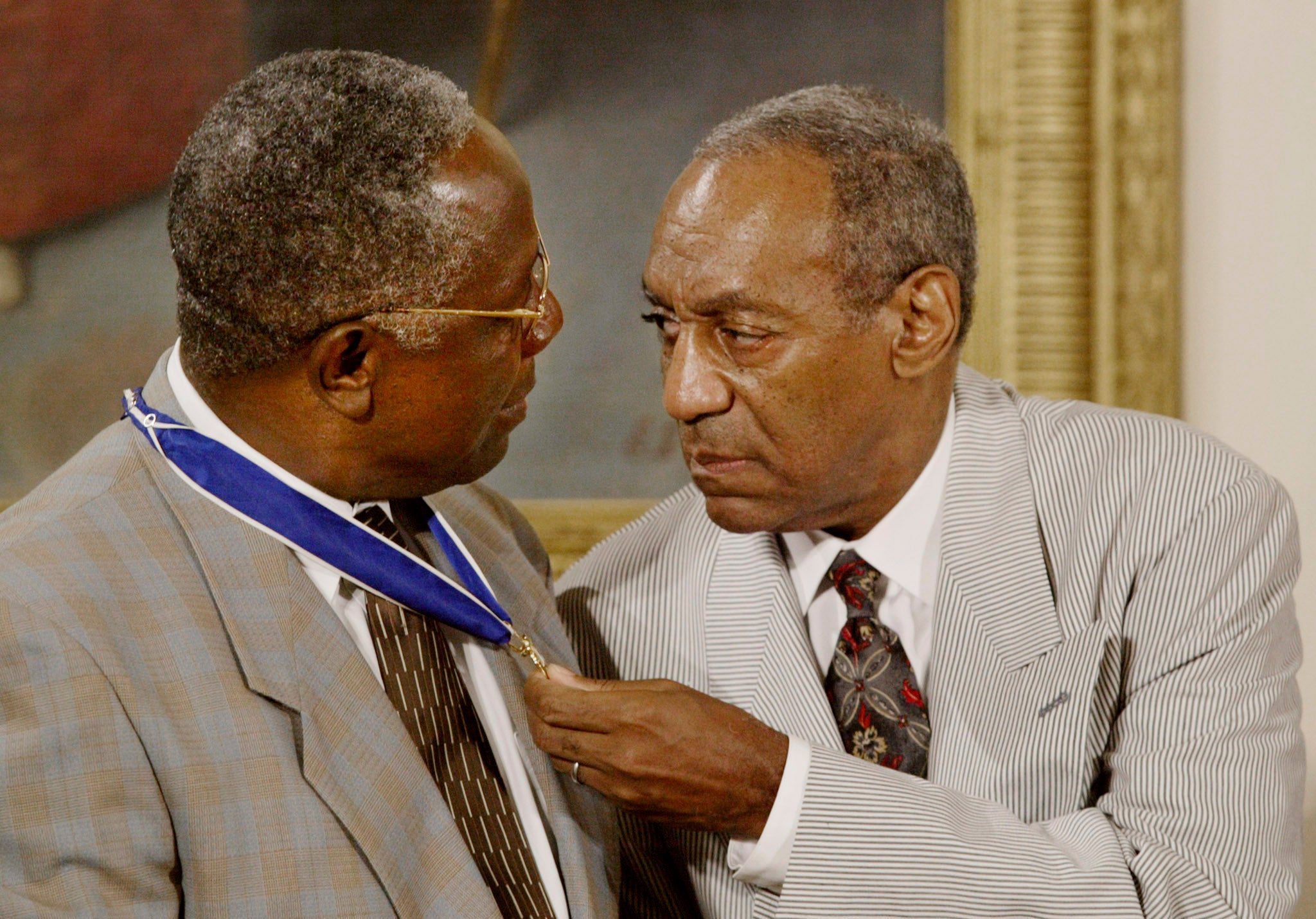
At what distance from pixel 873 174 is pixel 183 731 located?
110cm

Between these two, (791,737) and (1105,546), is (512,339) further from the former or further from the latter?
(1105,546)

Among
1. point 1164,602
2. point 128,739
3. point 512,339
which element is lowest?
point 1164,602

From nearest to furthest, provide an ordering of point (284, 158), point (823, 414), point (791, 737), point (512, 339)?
point (284, 158) → point (512, 339) → point (791, 737) → point (823, 414)

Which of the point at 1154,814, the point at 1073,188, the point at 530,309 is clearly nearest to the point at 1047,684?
the point at 1154,814

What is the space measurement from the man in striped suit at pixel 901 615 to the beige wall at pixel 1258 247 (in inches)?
32.4

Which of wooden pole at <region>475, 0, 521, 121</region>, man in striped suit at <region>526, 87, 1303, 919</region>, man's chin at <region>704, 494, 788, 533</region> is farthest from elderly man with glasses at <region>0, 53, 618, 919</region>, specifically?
wooden pole at <region>475, 0, 521, 121</region>

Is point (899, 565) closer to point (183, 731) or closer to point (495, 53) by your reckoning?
point (183, 731)

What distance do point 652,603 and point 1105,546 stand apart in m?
0.63

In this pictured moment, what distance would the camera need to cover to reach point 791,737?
1.65 meters

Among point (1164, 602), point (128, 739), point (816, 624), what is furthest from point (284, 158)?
point (1164, 602)

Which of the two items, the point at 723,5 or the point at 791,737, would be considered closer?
the point at 791,737

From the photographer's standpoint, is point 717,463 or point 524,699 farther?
point 717,463

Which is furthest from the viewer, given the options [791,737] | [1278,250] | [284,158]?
[1278,250]

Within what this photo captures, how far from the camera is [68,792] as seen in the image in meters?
1.12
